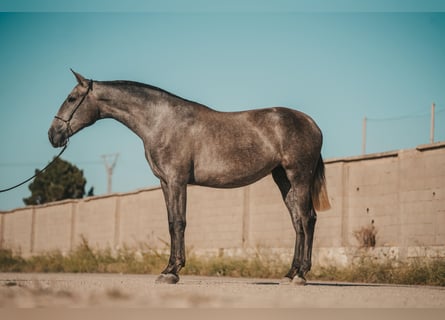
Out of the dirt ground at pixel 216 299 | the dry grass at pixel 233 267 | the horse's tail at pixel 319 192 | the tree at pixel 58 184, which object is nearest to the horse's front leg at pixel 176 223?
the dirt ground at pixel 216 299

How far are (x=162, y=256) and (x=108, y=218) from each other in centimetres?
871

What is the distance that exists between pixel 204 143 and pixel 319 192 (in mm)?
1923

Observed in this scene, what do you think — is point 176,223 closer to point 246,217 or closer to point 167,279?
point 167,279

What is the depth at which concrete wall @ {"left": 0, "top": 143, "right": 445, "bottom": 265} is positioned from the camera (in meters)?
16.8

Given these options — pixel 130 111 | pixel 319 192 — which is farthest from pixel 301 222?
pixel 130 111

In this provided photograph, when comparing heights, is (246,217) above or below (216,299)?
above

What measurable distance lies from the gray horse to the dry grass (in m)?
3.90

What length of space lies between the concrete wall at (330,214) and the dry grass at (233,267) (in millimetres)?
674

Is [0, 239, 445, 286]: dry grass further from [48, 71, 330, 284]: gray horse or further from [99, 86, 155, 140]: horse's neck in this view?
[99, 86, 155, 140]: horse's neck

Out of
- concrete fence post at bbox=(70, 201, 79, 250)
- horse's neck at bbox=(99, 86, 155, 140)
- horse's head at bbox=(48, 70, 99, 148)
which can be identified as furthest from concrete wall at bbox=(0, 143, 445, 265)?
horse's head at bbox=(48, 70, 99, 148)

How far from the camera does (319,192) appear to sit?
12023mm

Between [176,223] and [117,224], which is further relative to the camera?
[117,224]

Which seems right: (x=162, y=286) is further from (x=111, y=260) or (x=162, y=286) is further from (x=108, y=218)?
(x=108, y=218)

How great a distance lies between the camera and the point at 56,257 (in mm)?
27094
